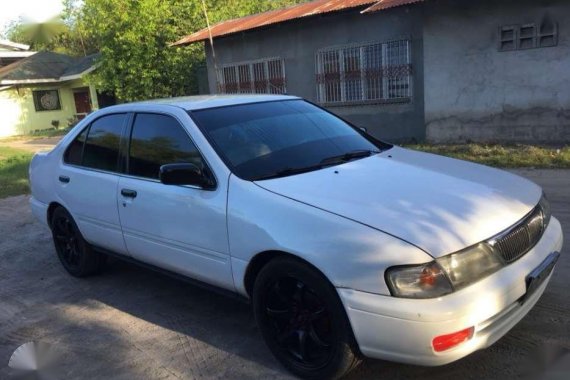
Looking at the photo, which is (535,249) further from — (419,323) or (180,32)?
(180,32)

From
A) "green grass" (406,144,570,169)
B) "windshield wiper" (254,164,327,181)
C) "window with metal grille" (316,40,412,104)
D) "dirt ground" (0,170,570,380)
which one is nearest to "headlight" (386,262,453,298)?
"dirt ground" (0,170,570,380)

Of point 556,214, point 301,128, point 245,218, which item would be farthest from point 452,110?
point 245,218

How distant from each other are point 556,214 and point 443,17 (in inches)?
261

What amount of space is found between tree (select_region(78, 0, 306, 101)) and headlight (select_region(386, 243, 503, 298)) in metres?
19.2

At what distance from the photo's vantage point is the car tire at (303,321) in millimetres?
2898

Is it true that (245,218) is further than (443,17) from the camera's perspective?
No

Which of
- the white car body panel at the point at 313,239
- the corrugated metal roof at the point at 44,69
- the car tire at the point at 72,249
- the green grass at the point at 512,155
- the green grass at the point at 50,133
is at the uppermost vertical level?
the corrugated metal roof at the point at 44,69

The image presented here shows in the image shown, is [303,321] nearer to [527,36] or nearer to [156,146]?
[156,146]

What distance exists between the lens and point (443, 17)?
37.0 ft

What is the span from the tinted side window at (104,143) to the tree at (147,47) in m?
16.4

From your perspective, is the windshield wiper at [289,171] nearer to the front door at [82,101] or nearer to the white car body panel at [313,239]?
the white car body panel at [313,239]

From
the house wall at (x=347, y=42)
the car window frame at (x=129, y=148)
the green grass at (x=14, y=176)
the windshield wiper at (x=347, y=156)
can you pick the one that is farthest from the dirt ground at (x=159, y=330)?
the house wall at (x=347, y=42)

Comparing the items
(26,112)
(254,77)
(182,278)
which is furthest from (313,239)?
(26,112)

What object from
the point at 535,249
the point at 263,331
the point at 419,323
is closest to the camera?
the point at 419,323
